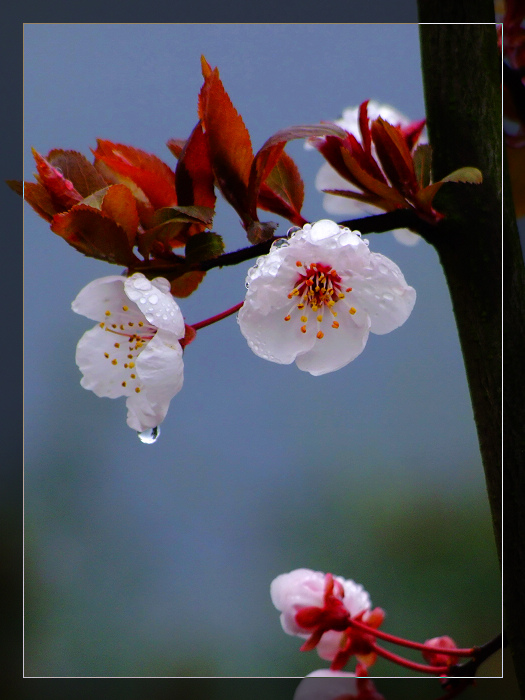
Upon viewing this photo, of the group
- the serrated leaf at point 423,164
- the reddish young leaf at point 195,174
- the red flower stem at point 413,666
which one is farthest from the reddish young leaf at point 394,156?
the red flower stem at point 413,666

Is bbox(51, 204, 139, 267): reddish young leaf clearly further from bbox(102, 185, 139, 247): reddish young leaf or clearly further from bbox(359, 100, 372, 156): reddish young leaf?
bbox(359, 100, 372, 156): reddish young leaf

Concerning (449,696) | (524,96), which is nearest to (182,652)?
(449,696)

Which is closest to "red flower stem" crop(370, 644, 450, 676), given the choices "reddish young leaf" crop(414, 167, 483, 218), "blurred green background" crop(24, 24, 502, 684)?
"blurred green background" crop(24, 24, 502, 684)

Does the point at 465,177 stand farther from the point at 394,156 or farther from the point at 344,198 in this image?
the point at 344,198

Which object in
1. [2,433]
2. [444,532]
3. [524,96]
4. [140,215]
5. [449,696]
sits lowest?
[449,696]

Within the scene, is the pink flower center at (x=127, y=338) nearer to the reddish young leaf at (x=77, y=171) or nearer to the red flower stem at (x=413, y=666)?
the reddish young leaf at (x=77, y=171)

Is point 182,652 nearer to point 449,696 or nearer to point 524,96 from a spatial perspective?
point 449,696

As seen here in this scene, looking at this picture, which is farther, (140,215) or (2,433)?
(2,433)
